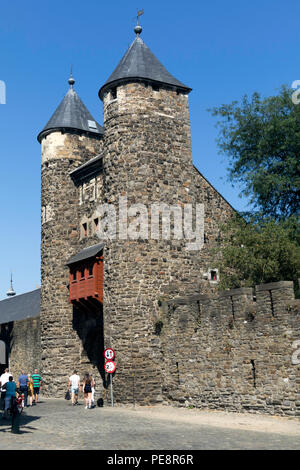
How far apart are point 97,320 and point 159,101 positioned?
978cm

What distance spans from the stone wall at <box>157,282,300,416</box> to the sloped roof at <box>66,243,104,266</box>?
12.9ft

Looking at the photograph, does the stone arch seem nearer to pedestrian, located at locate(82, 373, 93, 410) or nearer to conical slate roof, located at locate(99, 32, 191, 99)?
pedestrian, located at locate(82, 373, 93, 410)

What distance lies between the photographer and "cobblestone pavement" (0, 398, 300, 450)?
489 inches

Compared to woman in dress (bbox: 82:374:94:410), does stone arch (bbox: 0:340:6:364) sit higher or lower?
higher

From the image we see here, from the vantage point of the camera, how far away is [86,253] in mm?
26047

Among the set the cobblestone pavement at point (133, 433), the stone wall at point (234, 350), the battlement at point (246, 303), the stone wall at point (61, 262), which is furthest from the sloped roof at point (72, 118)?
the cobblestone pavement at point (133, 433)

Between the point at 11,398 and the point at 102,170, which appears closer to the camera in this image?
the point at 11,398

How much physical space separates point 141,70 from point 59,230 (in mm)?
8648

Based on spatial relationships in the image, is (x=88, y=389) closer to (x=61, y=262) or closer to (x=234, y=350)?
(x=234, y=350)

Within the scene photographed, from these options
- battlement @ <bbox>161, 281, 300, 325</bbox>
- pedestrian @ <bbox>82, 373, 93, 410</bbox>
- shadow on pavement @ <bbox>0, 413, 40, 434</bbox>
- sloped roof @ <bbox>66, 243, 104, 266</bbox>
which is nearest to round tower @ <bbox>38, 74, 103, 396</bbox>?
sloped roof @ <bbox>66, 243, 104, 266</bbox>
